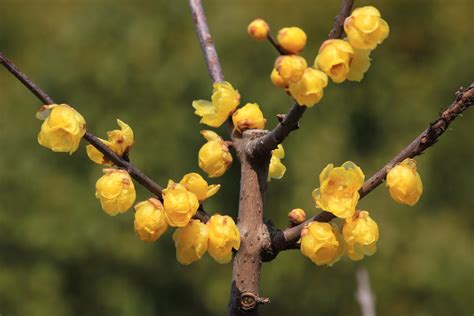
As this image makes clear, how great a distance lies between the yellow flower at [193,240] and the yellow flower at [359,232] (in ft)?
0.57

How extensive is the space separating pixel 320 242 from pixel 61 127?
34 cm

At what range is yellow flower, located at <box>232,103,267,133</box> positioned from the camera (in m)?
1.27

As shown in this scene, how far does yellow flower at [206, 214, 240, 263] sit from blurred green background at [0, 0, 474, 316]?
4.88 metres

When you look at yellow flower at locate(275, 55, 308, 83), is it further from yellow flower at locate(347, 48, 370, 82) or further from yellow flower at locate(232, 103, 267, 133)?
yellow flower at locate(232, 103, 267, 133)

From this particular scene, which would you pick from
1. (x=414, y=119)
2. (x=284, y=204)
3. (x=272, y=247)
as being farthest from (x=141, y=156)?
(x=272, y=247)

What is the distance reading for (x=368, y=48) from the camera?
1050mm

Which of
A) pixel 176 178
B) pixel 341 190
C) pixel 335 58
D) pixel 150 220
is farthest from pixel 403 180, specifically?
pixel 176 178

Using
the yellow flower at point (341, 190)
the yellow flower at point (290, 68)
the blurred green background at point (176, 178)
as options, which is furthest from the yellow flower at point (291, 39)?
the blurred green background at point (176, 178)

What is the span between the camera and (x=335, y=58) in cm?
103

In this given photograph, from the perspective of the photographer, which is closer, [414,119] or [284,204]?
[284,204]

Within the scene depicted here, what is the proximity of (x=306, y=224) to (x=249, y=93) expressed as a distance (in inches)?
215

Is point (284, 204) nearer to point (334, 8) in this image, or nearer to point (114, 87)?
point (114, 87)

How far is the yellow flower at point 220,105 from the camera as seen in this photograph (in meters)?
1.27

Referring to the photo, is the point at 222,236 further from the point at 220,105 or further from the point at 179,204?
the point at 220,105
